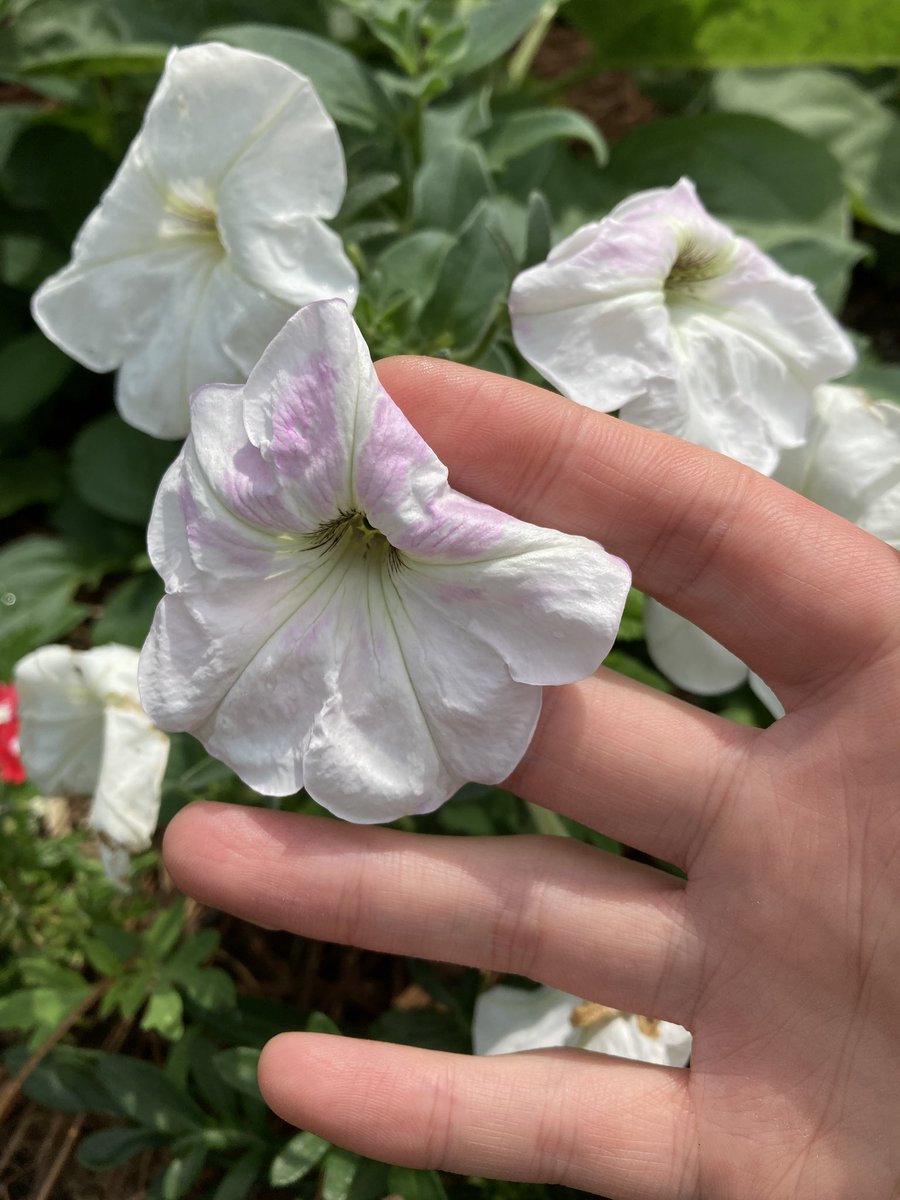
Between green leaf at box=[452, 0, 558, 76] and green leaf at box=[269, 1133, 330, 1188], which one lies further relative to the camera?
green leaf at box=[452, 0, 558, 76]

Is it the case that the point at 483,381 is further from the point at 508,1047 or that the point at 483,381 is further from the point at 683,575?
the point at 508,1047

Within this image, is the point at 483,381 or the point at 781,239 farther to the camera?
the point at 781,239

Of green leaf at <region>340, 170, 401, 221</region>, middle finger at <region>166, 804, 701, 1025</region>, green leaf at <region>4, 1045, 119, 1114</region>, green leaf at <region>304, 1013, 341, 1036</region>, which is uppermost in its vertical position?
green leaf at <region>340, 170, 401, 221</region>

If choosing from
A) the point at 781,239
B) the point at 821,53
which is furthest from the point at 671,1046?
the point at 821,53

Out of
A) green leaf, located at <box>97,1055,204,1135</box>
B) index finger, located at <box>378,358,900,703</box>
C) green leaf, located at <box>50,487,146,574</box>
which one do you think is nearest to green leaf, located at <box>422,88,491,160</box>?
index finger, located at <box>378,358,900,703</box>

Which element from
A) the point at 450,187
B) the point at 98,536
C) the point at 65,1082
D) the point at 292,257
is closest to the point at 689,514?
the point at 292,257

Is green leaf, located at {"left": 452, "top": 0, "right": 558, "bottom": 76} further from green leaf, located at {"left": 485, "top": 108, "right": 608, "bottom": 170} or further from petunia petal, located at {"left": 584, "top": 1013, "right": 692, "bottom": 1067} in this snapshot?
petunia petal, located at {"left": 584, "top": 1013, "right": 692, "bottom": 1067}
